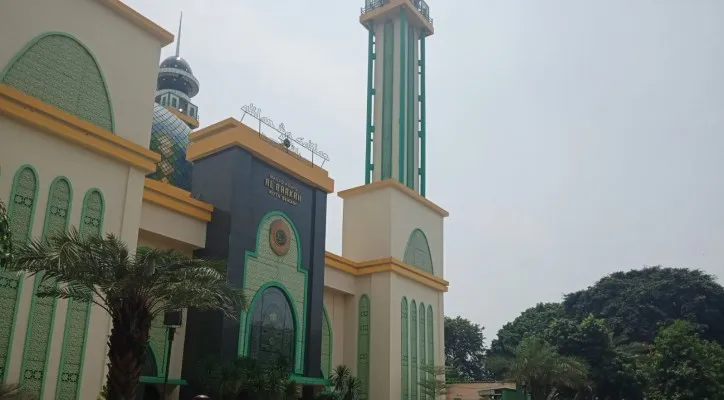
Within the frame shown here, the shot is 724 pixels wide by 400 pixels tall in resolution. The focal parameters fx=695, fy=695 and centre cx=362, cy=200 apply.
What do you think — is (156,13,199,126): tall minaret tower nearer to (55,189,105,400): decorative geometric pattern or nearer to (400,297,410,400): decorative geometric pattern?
(400,297,410,400): decorative geometric pattern

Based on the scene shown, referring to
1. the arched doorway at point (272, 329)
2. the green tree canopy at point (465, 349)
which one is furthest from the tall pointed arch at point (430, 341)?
the green tree canopy at point (465, 349)

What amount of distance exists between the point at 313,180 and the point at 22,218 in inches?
361

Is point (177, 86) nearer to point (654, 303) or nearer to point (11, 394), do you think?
point (11, 394)

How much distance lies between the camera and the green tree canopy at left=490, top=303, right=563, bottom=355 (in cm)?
4616

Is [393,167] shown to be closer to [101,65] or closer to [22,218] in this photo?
[101,65]

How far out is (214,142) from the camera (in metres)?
17.8

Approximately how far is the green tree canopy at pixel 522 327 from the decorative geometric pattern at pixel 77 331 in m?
36.2

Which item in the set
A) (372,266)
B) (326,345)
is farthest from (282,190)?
(326,345)

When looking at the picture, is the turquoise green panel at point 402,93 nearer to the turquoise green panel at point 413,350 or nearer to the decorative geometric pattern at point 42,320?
the turquoise green panel at point 413,350

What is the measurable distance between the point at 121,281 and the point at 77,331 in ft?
11.5

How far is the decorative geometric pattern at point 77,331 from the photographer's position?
12141 mm

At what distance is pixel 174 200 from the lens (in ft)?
52.9

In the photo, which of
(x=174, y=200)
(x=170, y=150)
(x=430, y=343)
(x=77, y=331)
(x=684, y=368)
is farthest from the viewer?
(x=684, y=368)

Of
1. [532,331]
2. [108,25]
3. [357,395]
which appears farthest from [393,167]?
[532,331]
